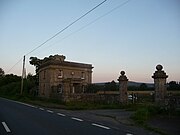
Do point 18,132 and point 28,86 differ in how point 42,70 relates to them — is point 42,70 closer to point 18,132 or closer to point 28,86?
point 28,86

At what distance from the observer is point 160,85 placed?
58.2ft

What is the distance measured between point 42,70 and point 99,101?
850 inches

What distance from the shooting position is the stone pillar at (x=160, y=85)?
17.5 metres

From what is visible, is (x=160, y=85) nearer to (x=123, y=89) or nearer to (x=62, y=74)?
(x=123, y=89)

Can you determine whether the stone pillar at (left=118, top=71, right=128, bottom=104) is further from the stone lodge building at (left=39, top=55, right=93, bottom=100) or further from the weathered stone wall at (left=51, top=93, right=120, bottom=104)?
the stone lodge building at (left=39, top=55, right=93, bottom=100)

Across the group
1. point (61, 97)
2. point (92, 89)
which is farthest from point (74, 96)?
point (92, 89)

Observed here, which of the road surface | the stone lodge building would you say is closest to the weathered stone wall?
the stone lodge building

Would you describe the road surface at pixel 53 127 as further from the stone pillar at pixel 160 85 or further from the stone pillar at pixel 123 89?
the stone pillar at pixel 123 89

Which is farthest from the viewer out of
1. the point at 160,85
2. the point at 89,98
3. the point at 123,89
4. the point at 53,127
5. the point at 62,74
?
the point at 62,74

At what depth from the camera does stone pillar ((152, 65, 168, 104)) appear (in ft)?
57.4

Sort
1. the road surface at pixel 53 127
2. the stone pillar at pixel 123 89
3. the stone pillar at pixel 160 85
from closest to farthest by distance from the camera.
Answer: the road surface at pixel 53 127, the stone pillar at pixel 160 85, the stone pillar at pixel 123 89

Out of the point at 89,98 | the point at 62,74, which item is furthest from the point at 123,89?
the point at 62,74

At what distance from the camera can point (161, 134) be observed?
32.5 ft

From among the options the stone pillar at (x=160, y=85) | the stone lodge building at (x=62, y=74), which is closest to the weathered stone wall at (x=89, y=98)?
the stone lodge building at (x=62, y=74)
